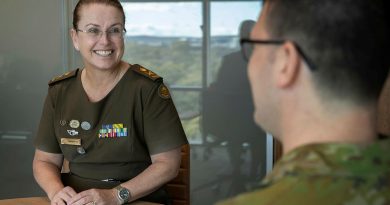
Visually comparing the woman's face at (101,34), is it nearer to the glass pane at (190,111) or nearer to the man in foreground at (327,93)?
the man in foreground at (327,93)

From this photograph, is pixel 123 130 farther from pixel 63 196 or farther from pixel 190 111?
pixel 190 111

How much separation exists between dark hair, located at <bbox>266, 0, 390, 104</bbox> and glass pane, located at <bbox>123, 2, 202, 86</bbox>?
2.49 metres

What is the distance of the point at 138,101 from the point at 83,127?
0.75 ft

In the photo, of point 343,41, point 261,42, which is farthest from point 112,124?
point 343,41

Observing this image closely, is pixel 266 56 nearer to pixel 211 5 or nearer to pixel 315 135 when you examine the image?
pixel 315 135

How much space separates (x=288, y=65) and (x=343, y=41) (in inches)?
3.6

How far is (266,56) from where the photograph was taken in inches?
36.2

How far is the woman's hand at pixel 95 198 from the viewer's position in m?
1.83

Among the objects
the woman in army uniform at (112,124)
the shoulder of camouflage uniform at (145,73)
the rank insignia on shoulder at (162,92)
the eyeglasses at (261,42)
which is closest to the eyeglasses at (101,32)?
the woman in army uniform at (112,124)

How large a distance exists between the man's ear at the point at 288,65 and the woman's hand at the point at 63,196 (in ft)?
3.95

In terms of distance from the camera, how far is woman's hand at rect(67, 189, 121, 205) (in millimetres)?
1832

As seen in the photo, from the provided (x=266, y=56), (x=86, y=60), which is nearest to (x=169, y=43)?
(x=86, y=60)

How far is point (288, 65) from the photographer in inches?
34.5

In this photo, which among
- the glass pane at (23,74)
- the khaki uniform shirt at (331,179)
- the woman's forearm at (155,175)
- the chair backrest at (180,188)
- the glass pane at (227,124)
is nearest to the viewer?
the khaki uniform shirt at (331,179)
